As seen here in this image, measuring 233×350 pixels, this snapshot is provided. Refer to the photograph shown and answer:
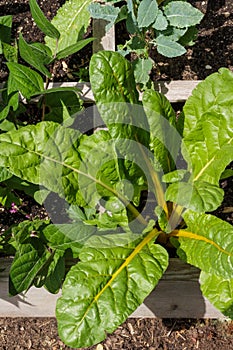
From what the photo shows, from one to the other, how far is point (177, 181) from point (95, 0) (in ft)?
3.00

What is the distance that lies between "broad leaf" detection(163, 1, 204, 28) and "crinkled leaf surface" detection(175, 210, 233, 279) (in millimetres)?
631

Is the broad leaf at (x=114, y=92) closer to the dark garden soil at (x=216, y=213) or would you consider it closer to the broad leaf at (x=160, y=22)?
the broad leaf at (x=160, y=22)

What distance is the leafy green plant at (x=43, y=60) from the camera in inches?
73.1

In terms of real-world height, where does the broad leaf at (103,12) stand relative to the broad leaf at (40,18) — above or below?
below

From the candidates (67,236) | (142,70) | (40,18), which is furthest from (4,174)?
(142,70)

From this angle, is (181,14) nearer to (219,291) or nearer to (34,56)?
(34,56)

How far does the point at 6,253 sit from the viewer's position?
2086 mm

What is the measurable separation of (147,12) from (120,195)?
61cm

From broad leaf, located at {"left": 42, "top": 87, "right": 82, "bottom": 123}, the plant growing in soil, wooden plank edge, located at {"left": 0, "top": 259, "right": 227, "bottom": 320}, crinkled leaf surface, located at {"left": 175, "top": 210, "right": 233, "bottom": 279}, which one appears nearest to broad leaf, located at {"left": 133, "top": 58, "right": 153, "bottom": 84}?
the plant growing in soil

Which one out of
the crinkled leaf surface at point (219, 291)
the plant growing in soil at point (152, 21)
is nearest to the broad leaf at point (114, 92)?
the plant growing in soil at point (152, 21)

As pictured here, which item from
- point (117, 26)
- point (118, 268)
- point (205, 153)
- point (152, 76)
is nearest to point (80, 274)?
point (118, 268)

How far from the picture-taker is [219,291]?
1840 millimetres

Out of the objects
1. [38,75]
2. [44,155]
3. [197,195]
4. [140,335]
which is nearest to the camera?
[197,195]

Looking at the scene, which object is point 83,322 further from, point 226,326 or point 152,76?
point 152,76
